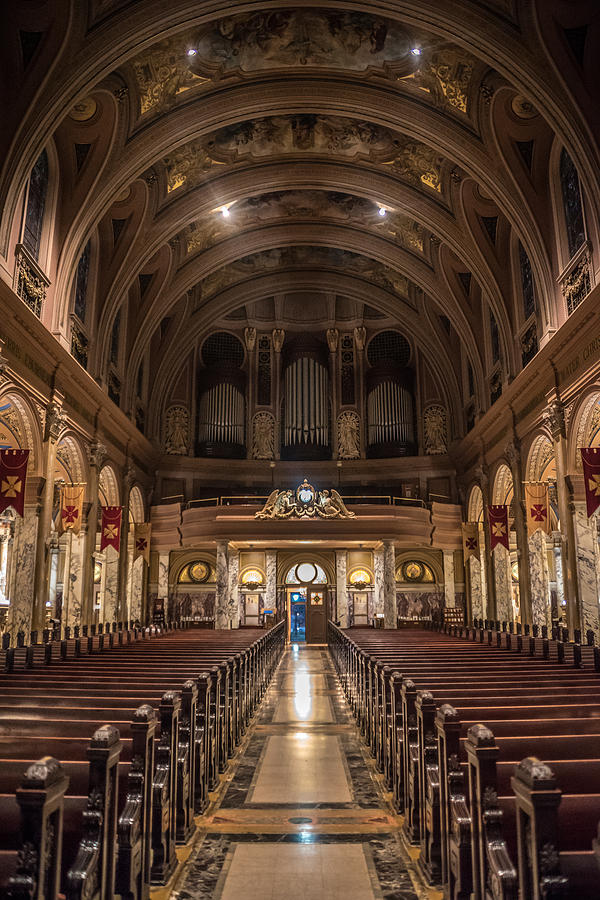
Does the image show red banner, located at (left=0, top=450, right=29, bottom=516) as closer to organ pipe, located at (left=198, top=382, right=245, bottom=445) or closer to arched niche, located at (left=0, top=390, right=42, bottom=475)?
arched niche, located at (left=0, top=390, right=42, bottom=475)

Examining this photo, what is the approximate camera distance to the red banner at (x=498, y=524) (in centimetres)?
2062

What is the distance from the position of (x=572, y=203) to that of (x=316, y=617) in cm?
1813

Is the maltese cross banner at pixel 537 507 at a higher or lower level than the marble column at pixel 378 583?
higher

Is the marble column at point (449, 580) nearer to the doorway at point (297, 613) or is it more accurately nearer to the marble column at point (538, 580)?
the doorway at point (297, 613)

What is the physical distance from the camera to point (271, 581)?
27281mm

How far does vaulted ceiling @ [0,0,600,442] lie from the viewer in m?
13.4

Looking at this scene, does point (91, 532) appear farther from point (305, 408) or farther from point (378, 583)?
point (305, 408)

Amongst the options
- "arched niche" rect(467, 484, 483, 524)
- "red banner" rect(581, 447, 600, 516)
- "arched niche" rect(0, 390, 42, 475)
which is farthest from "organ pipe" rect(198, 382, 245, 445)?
"red banner" rect(581, 447, 600, 516)

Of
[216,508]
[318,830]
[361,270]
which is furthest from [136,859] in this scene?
[361,270]

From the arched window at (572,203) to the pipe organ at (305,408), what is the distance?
48.4 ft

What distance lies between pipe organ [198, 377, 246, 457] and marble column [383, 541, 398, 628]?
7.65 m

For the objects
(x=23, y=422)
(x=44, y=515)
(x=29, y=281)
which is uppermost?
(x=29, y=281)

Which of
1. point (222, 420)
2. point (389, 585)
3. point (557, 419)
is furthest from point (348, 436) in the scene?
point (557, 419)

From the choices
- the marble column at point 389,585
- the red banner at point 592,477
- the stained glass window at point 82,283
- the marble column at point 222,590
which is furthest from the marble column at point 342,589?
the red banner at point 592,477
